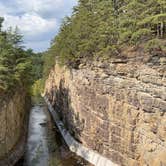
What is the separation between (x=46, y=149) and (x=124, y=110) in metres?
15.9

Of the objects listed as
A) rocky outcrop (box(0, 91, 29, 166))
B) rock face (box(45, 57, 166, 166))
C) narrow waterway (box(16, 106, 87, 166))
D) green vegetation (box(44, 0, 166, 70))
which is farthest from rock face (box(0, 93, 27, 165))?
green vegetation (box(44, 0, 166, 70))

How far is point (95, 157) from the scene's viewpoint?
1362 inches

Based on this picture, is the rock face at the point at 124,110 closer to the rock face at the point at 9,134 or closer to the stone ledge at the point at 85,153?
the stone ledge at the point at 85,153

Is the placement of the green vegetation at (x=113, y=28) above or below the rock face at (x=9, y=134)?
above

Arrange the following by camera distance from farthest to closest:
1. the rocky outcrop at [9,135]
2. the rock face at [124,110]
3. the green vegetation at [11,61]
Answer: the green vegetation at [11,61] < the rocky outcrop at [9,135] < the rock face at [124,110]

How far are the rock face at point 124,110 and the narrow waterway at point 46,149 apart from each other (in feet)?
7.56

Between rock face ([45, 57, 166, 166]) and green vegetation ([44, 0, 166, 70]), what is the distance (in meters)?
1.97

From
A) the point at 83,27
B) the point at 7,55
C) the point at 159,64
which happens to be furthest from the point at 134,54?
the point at 7,55

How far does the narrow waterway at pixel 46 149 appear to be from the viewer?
36.5m

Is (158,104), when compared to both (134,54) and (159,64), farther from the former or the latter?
(134,54)

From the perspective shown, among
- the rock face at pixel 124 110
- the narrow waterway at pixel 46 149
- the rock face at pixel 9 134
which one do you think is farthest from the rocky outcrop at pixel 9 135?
the rock face at pixel 124 110

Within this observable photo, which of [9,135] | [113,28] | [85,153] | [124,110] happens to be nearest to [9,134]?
[9,135]

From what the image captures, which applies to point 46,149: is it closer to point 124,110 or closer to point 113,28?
point 113,28

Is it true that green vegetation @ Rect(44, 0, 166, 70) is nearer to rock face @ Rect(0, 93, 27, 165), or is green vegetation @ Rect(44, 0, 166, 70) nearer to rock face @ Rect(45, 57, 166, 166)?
rock face @ Rect(45, 57, 166, 166)
